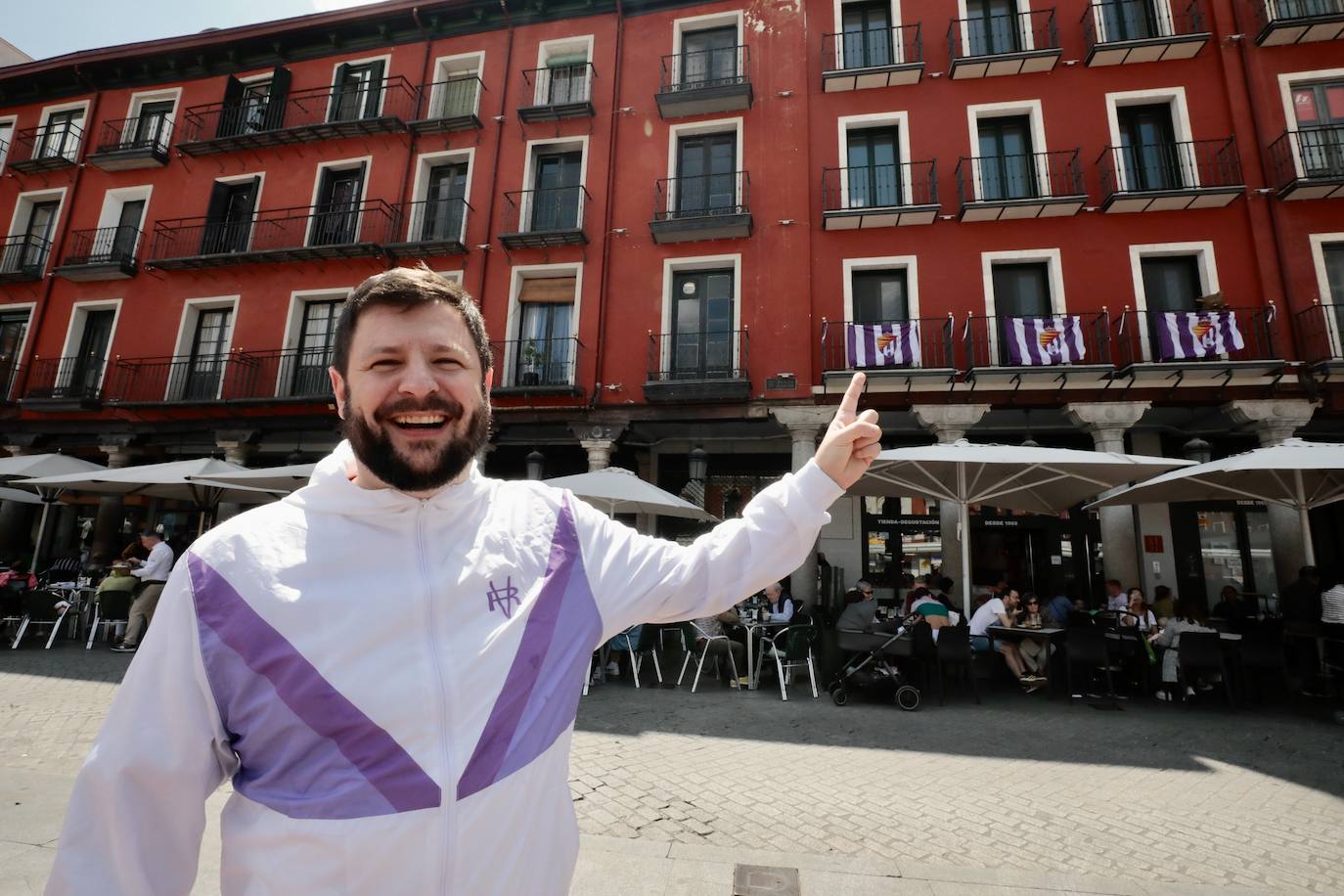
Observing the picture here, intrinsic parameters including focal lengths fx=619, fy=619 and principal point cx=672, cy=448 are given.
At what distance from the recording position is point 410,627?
1.29m

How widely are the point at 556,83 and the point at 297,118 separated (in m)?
7.02

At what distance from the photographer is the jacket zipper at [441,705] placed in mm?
1172

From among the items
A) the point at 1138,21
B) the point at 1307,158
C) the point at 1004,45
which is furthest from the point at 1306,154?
the point at 1004,45

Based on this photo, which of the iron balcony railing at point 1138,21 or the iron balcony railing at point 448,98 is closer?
the iron balcony railing at point 1138,21

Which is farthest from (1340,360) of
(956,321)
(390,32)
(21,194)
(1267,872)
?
(21,194)

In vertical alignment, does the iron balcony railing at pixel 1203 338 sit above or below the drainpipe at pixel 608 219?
below

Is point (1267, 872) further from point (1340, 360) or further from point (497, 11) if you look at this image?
point (497, 11)

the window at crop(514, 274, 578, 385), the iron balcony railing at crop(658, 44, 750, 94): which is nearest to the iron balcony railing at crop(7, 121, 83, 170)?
the window at crop(514, 274, 578, 385)

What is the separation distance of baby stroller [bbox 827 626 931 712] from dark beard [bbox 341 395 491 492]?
7066 millimetres

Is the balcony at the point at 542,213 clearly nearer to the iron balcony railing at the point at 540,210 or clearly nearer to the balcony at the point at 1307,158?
the iron balcony railing at the point at 540,210

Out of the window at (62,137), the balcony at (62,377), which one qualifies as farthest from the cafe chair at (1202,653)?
the window at (62,137)

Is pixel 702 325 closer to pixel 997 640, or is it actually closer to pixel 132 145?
pixel 997 640

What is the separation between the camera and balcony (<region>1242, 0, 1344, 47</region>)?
11344mm

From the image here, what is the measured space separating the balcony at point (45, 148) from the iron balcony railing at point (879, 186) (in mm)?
20456
